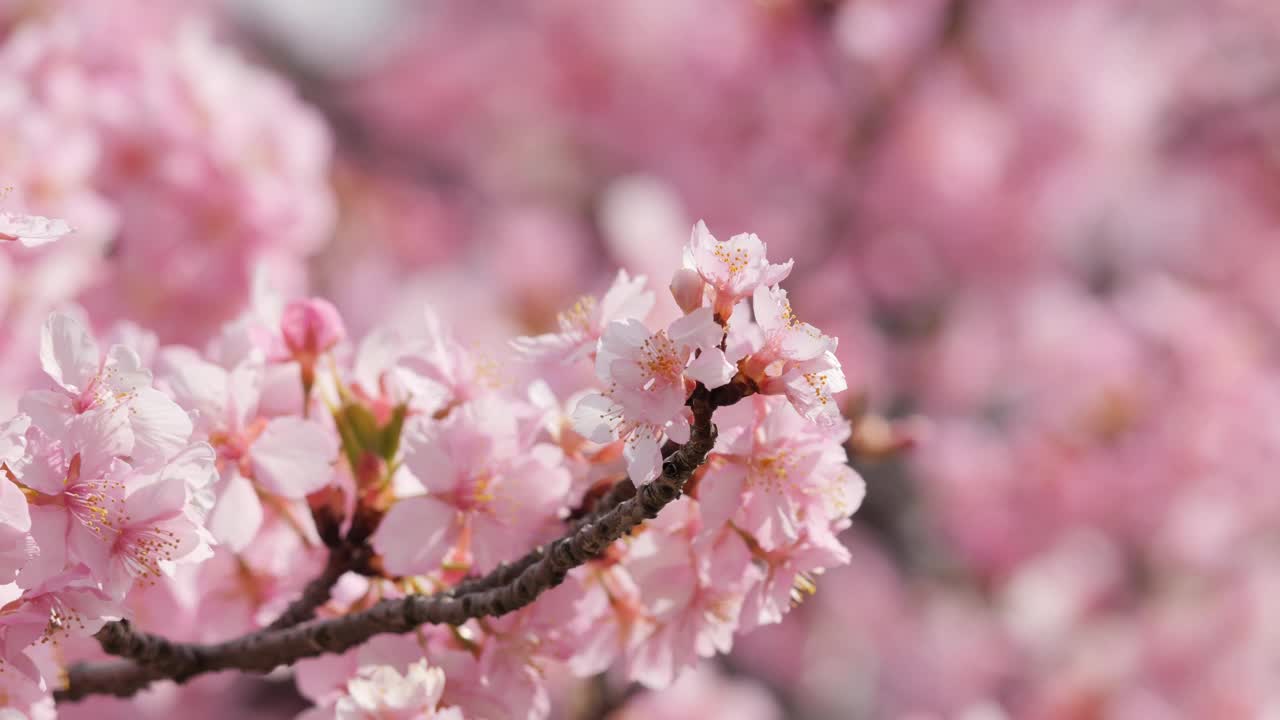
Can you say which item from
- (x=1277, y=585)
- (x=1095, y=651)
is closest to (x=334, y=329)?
(x=1095, y=651)

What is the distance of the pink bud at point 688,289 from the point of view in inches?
38.7

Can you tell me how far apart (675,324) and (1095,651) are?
3181 millimetres

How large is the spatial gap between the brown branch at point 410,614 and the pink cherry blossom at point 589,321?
0.57ft

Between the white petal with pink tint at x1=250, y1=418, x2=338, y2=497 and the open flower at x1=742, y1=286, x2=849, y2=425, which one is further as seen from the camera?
the white petal with pink tint at x1=250, y1=418, x2=338, y2=497

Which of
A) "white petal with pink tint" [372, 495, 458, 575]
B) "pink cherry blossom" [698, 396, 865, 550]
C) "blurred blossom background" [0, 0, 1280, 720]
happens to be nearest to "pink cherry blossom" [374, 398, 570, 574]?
"white petal with pink tint" [372, 495, 458, 575]

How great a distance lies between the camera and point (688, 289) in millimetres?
984

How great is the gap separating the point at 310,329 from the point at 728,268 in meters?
0.49

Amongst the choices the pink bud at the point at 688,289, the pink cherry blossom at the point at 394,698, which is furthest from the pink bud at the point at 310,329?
the pink bud at the point at 688,289

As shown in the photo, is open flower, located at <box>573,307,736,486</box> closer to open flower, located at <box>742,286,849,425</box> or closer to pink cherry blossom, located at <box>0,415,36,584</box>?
open flower, located at <box>742,286,849,425</box>

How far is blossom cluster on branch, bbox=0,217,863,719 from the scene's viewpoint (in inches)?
38.3

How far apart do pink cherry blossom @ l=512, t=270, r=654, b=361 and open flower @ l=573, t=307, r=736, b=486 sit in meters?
0.15

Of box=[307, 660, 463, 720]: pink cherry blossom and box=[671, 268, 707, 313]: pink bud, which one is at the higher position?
box=[671, 268, 707, 313]: pink bud

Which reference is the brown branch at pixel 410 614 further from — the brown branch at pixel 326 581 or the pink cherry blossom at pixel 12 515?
the pink cherry blossom at pixel 12 515

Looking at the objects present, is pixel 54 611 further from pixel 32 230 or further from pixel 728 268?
pixel 728 268
